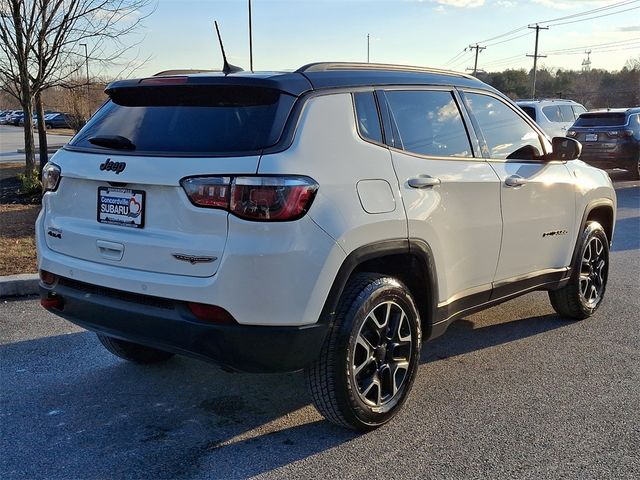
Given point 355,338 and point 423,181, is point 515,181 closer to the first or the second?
point 423,181

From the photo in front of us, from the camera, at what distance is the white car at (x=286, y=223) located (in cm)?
289

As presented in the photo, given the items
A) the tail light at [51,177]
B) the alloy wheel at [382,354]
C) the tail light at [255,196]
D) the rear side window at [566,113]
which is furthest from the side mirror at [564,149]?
the rear side window at [566,113]

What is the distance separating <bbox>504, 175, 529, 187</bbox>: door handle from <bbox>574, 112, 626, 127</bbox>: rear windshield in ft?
42.6

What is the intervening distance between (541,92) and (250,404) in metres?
65.4

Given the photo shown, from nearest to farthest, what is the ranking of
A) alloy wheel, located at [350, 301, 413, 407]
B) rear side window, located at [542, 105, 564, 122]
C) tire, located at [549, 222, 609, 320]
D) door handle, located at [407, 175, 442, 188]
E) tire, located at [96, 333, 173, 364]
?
1. alloy wheel, located at [350, 301, 413, 407]
2. door handle, located at [407, 175, 442, 188]
3. tire, located at [96, 333, 173, 364]
4. tire, located at [549, 222, 609, 320]
5. rear side window, located at [542, 105, 564, 122]

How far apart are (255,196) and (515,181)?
2.14 m

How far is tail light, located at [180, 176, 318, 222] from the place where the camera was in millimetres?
2846

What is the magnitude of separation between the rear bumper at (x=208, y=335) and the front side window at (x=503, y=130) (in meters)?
1.98

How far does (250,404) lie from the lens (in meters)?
3.78

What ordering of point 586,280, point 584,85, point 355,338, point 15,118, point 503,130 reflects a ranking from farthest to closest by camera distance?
point 584,85 < point 15,118 < point 586,280 < point 503,130 < point 355,338

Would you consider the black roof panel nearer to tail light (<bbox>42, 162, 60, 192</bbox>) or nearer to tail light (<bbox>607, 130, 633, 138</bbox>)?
tail light (<bbox>42, 162, 60, 192</bbox>)

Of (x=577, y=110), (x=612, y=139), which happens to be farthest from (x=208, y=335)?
(x=577, y=110)

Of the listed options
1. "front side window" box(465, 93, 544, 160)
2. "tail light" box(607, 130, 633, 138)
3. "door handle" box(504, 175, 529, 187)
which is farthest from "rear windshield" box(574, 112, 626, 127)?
"door handle" box(504, 175, 529, 187)

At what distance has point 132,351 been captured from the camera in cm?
427
